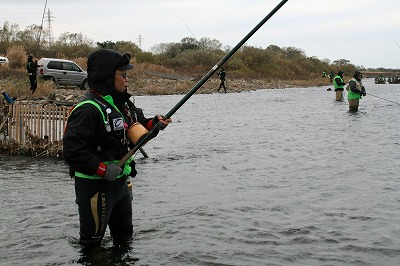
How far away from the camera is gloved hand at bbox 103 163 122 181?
4.67 m

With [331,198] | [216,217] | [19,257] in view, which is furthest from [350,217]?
[19,257]

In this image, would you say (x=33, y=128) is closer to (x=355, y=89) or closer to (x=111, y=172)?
(x=111, y=172)

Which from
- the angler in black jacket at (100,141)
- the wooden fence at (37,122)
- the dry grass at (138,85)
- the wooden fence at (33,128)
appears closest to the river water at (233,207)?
the wooden fence at (33,128)

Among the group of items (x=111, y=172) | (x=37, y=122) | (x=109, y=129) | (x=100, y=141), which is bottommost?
(x=37, y=122)

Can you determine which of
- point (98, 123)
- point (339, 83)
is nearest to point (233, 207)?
point (98, 123)

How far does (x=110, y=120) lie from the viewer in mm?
4801

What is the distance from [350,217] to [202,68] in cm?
5686

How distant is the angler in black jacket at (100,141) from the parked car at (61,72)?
2573 centimetres

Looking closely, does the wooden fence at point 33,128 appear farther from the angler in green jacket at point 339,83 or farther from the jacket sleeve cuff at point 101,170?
the angler in green jacket at point 339,83

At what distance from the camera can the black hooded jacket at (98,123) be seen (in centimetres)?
462

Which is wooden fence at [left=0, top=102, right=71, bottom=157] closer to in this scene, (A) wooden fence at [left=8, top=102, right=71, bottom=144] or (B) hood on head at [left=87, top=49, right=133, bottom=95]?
(A) wooden fence at [left=8, top=102, right=71, bottom=144]

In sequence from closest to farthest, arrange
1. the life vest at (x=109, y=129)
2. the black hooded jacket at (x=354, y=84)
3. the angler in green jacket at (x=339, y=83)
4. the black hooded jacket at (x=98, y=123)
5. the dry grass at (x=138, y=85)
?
the black hooded jacket at (x=98, y=123) < the life vest at (x=109, y=129) < the black hooded jacket at (x=354, y=84) < the dry grass at (x=138, y=85) < the angler in green jacket at (x=339, y=83)

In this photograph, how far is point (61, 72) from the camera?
3022 cm

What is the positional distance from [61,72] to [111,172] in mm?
26812
